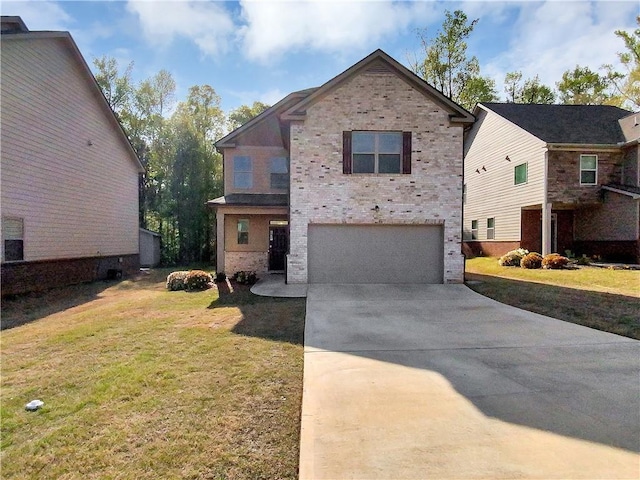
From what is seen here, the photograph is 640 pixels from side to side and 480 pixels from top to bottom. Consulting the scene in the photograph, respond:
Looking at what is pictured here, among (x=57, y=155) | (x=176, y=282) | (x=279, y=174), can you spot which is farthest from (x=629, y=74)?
(x=57, y=155)

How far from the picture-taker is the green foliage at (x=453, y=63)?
26.6 metres

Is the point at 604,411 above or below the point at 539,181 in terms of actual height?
below

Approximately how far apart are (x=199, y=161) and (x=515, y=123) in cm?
2035

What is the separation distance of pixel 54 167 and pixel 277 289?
31.2ft

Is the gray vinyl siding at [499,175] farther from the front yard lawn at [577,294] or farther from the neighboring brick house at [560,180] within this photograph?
the front yard lawn at [577,294]

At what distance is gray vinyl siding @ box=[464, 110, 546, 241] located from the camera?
17500mm

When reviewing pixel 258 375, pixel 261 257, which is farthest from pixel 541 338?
pixel 261 257

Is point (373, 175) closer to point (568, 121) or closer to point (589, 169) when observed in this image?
point (589, 169)

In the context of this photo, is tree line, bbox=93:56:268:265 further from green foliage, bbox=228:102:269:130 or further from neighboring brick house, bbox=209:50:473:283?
neighboring brick house, bbox=209:50:473:283

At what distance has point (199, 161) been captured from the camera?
24172 millimetres

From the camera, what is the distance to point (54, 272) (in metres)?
12.3

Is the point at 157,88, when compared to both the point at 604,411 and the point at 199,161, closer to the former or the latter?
the point at 199,161

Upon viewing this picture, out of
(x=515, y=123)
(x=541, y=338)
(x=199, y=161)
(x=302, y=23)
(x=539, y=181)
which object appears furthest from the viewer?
(x=199, y=161)

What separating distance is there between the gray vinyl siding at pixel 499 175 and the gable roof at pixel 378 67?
27.2ft
